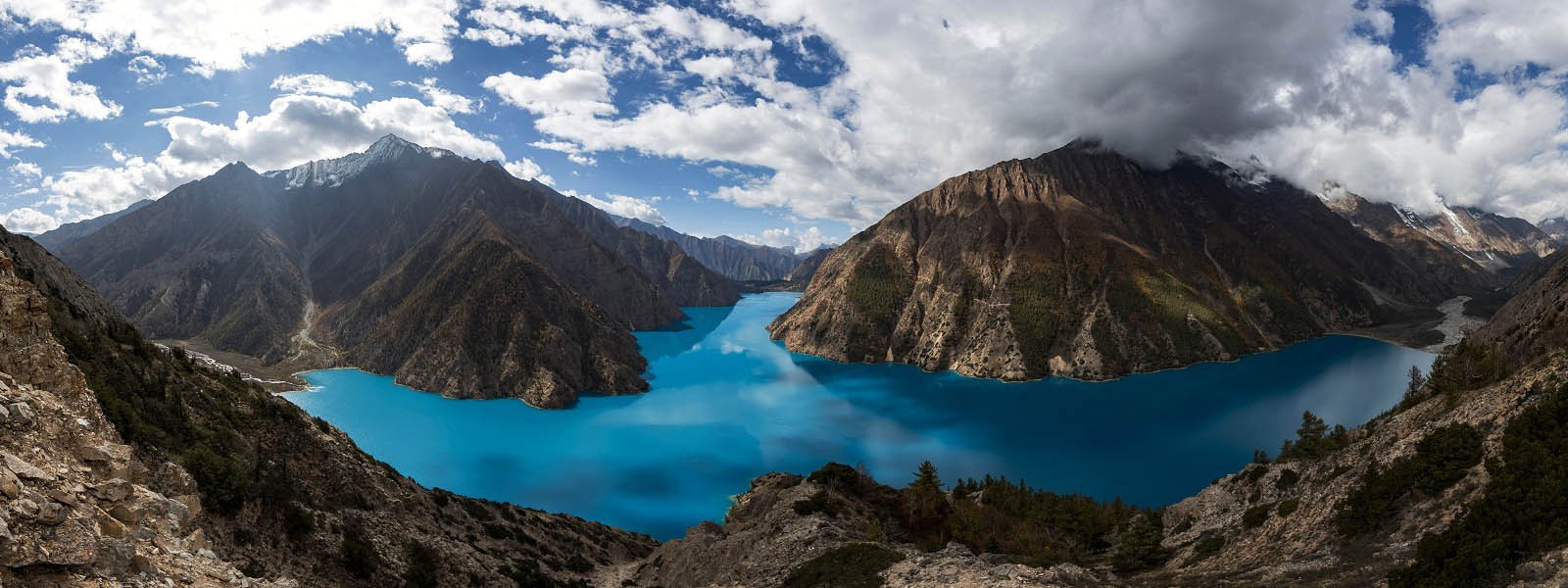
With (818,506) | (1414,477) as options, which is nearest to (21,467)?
(818,506)

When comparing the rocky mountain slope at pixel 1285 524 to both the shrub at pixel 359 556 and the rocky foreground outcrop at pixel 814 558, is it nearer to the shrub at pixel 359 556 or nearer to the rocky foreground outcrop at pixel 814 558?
the rocky foreground outcrop at pixel 814 558

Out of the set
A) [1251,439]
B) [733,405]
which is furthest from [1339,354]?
[733,405]

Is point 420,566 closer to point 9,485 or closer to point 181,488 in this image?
point 181,488

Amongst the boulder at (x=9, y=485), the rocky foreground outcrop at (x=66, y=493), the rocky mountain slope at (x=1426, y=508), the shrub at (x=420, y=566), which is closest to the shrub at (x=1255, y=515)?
the rocky mountain slope at (x=1426, y=508)

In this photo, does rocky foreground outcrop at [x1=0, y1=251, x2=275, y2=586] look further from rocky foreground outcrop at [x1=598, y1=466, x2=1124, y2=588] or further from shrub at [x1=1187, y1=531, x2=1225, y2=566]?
shrub at [x1=1187, y1=531, x2=1225, y2=566]

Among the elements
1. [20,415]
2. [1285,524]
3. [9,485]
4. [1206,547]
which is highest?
[20,415]

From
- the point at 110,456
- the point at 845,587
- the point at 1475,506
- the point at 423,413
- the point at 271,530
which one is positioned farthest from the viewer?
the point at 423,413

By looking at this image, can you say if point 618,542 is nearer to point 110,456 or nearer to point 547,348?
point 110,456
